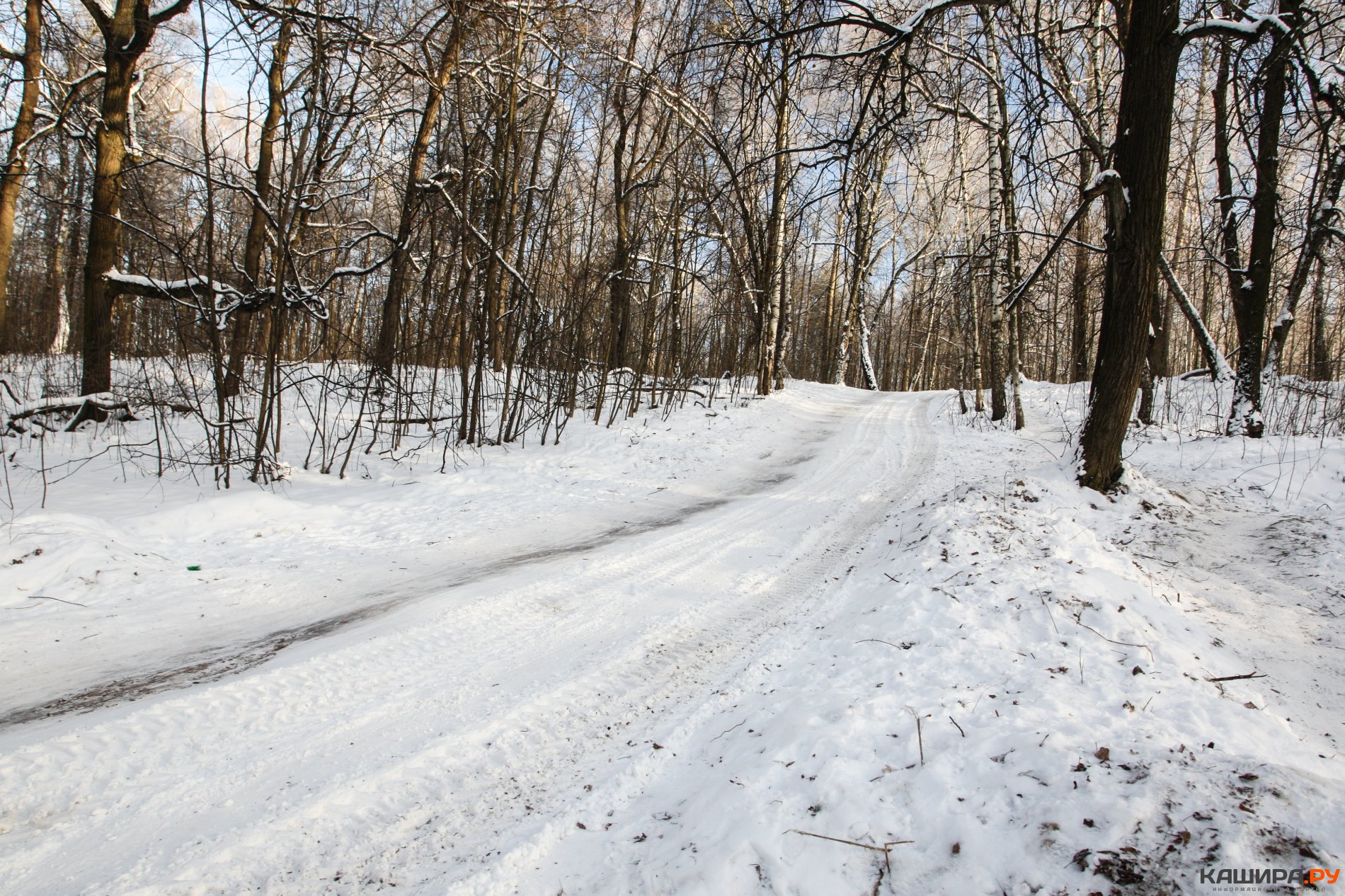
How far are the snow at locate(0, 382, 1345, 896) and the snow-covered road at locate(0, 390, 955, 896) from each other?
0.02m

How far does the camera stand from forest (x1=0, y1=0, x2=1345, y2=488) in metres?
5.39

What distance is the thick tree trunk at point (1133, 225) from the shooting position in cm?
530

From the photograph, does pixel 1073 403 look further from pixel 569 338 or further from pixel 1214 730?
pixel 1214 730

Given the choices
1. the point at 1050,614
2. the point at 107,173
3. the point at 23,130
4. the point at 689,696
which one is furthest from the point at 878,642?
the point at 23,130

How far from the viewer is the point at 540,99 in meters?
10.2

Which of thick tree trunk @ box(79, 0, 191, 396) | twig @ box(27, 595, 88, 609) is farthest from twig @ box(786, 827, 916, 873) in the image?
thick tree trunk @ box(79, 0, 191, 396)

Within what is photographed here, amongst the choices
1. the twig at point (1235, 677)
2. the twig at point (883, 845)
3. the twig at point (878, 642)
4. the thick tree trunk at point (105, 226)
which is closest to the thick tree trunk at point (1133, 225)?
the twig at point (1235, 677)

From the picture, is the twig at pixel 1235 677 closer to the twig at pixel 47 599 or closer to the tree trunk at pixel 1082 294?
the twig at pixel 47 599

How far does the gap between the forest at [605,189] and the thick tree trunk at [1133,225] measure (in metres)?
0.03

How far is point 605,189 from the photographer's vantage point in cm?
1503

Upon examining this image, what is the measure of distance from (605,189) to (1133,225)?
12135 millimetres

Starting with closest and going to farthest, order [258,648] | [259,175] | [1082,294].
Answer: [258,648], [259,175], [1082,294]

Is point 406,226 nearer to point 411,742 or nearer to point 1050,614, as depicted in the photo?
point 411,742

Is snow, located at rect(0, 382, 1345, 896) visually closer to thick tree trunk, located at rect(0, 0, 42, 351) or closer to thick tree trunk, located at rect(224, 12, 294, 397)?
thick tree trunk, located at rect(224, 12, 294, 397)
